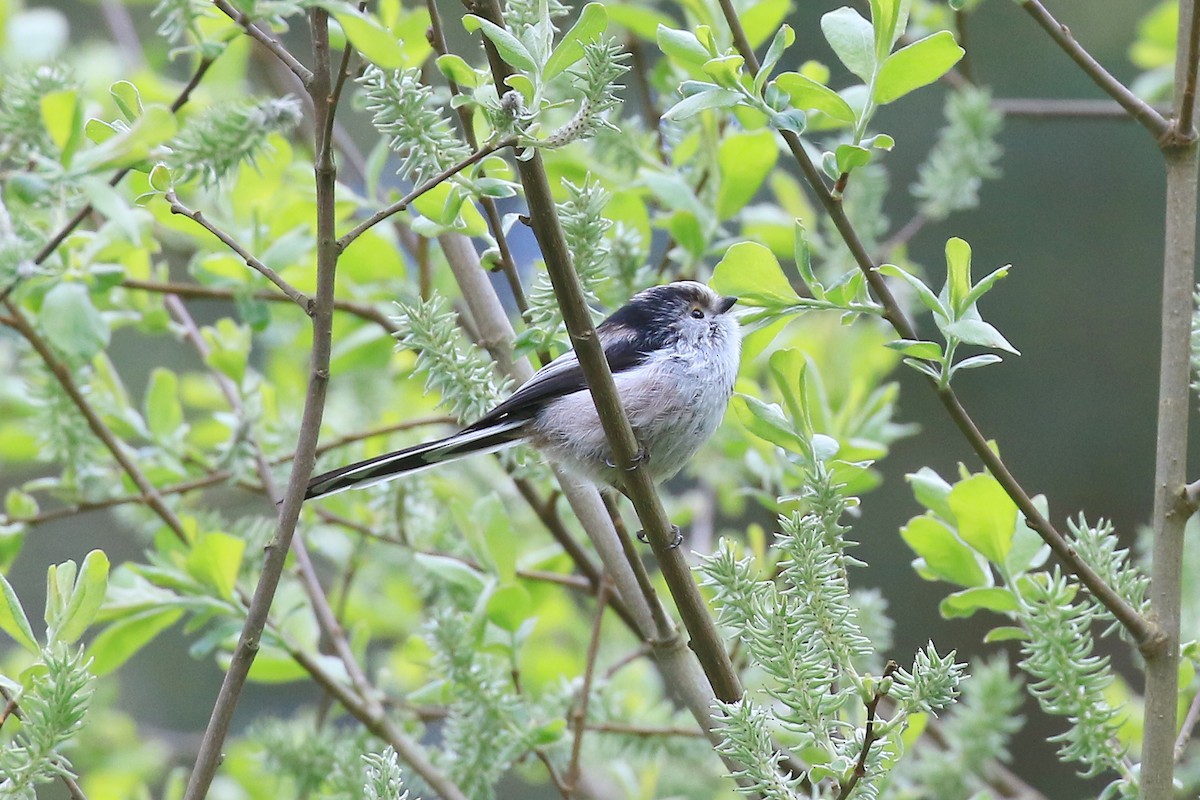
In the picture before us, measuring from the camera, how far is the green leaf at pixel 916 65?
137 cm

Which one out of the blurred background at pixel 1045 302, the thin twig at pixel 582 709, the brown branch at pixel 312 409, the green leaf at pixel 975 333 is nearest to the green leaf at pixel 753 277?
the green leaf at pixel 975 333

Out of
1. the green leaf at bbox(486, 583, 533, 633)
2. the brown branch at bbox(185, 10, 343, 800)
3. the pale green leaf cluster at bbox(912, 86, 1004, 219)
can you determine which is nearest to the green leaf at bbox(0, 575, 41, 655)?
the brown branch at bbox(185, 10, 343, 800)

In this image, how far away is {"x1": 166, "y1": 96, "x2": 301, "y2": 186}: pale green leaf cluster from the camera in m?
1.71

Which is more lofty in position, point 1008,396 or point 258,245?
point 1008,396

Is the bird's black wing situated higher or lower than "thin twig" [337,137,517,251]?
higher

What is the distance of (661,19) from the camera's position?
2531mm

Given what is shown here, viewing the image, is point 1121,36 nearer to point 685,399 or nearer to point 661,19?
point 661,19

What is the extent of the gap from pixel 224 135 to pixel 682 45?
733 millimetres

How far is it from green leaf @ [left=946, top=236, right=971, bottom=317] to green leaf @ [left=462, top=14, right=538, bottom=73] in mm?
527

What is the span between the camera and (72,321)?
1.60 meters

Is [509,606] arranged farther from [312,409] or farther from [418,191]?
[418,191]

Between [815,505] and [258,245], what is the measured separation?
1.36 metres

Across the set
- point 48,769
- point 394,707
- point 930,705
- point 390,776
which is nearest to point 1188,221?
point 930,705

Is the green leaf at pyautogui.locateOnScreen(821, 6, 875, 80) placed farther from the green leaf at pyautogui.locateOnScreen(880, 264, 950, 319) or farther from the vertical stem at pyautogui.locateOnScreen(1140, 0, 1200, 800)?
the vertical stem at pyautogui.locateOnScreen(1140, 0, 1200, 800)
